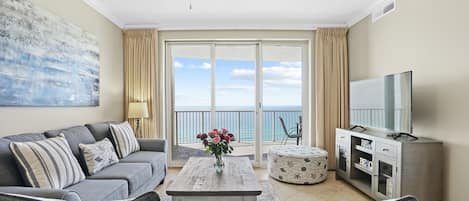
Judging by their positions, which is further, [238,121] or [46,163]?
[238,121]

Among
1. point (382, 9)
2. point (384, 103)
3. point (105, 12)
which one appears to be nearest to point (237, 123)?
point (384, 103)

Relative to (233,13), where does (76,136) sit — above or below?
below

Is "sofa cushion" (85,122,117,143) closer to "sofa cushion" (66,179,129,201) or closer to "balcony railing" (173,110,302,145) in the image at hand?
"sofa cushion" (66,179,129,201)

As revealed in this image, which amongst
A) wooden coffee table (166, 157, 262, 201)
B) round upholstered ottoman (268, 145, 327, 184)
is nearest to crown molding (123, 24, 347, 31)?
round upholstered ottoman (268, 145, 327, 184)

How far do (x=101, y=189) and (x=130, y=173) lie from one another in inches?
20.6

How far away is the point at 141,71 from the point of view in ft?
15.5

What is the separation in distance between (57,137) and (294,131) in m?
3.73

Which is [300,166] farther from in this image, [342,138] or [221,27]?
[221,27]

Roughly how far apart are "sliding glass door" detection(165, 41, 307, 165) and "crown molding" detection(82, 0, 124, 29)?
2.74 ft

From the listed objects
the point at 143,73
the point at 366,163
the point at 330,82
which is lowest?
the point at 366,163

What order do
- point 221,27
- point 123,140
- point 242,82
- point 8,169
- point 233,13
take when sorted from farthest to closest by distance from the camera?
point 242,82, point 221,27, point 233,13, point 123,140, point 8,169

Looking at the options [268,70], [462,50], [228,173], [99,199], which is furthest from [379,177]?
[99,199]

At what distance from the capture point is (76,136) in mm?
2824

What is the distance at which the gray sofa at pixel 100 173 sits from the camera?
6.11 ft
